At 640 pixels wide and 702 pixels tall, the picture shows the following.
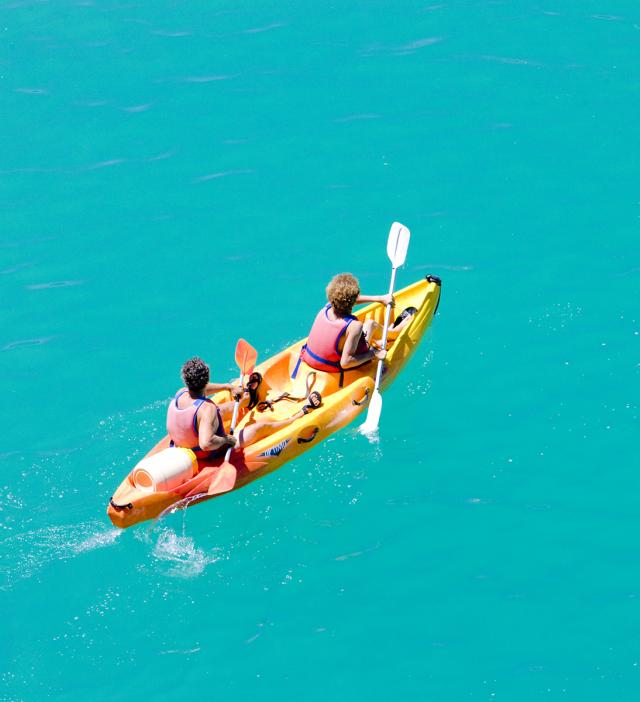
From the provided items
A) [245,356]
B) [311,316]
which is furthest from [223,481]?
[311,316]

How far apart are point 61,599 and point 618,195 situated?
766 cm

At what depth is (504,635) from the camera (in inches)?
330

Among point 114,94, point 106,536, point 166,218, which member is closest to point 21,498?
point 106,536

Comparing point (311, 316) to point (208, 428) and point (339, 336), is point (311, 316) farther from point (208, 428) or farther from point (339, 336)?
point (208, 428)

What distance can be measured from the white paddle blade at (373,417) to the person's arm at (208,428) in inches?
58.7

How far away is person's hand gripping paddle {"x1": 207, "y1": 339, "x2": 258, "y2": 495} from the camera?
30.0 feet

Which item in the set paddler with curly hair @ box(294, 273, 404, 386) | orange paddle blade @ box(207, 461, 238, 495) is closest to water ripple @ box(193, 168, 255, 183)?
paddler with curly hair @ box(294, 273, 404, 386)

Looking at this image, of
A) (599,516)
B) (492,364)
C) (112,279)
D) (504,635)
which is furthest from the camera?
(112,279)

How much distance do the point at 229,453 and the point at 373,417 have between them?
4.66 feet

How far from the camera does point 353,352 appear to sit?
10.1m

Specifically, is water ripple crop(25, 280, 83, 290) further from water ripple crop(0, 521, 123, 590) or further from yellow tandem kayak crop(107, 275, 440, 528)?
water ripple crop(0, 521, 123, 590)

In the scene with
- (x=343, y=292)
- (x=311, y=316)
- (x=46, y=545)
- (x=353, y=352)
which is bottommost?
(x=46, y=545)

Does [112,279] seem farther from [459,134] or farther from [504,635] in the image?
[504,635]

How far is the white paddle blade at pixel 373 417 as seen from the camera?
32.6 ft
